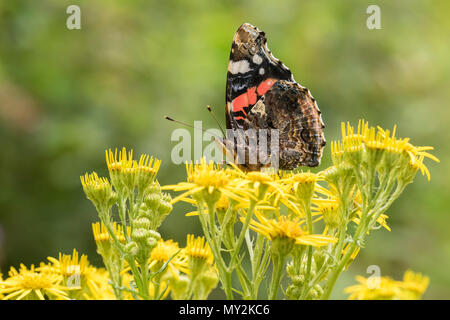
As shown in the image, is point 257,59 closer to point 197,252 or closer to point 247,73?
point 247,73

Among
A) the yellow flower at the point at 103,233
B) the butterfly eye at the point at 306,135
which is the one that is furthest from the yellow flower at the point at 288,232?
the butterfly eye at the point at 306,135

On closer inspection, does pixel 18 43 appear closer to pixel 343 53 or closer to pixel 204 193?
pixel 343 53

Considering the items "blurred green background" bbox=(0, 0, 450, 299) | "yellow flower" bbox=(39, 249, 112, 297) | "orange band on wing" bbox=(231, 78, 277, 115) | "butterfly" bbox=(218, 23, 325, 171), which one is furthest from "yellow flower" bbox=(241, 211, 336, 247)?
"blurred green background" bbox=(0, 0, 450, 299)

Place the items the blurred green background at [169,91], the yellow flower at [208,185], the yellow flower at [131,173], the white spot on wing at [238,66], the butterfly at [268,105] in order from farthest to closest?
the blurred green background at [169,91]
the white spot on wing at [238,66]
the butterfly at [268,105]
the yellow flower at [131,173]
the yellow flower at [208,185]

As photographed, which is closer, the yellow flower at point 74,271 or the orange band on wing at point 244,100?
the yellow flower at point 74,271

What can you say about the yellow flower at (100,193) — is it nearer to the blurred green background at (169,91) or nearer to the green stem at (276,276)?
the green stem at (276,276)

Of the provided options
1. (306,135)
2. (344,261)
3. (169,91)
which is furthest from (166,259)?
(169,91)
